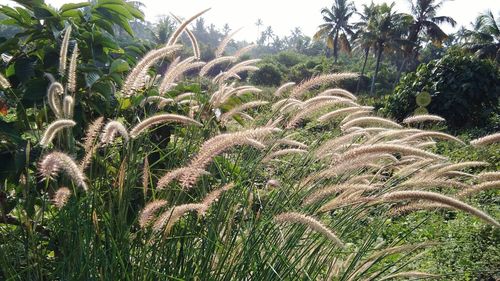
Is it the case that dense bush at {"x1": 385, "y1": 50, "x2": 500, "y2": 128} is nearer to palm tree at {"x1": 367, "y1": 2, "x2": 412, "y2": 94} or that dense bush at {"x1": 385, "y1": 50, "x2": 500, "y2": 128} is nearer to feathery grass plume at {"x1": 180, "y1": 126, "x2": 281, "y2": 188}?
feathery grass plume at {"x1": 180, "y1": 126, "x2": 281, "y2": 188}

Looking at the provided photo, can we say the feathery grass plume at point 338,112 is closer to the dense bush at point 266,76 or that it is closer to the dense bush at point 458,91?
the dense bush at point 458,91

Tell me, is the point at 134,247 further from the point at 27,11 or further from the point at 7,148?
the point at 27,11

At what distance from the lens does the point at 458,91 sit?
37.8 ft

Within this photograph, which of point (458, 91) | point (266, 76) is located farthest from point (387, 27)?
point (458, 91)

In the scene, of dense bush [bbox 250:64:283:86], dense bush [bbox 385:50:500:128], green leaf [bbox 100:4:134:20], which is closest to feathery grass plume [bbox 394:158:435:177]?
green leaf [bbox 100:4:134:20]

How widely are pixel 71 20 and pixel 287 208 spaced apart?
118 centimetres

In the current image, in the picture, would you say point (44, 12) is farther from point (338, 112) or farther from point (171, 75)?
point (338, 112)

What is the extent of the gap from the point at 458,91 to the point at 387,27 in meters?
26.6

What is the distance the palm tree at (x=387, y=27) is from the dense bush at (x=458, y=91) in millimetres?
24043

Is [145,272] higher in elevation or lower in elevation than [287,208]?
lower

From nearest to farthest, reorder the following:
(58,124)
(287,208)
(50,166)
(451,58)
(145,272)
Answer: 1. (50,166)
2. (58,124)
3. (145,272)
4. (287,208)
5. (451,58)

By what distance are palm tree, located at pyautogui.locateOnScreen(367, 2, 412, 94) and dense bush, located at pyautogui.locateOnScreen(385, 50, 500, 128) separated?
2404 centimetres

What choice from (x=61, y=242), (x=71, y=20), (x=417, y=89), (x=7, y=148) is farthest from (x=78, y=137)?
(x=417, y=89)

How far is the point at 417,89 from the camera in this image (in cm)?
1248
